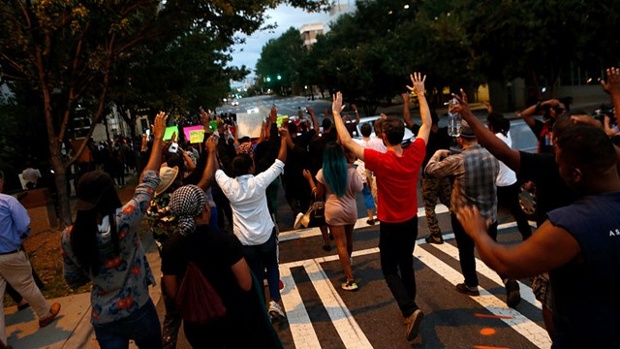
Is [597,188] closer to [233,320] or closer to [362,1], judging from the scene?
[233,320]

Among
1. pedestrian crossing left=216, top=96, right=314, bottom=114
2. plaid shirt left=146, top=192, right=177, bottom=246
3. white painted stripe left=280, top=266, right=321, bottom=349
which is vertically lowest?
white painted stripe left=280, top=266, right=321, bottom=349

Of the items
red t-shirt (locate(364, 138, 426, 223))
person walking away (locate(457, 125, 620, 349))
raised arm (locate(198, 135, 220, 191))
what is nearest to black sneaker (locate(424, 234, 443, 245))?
red t-shirt (locate(364, 138, 426, 223))

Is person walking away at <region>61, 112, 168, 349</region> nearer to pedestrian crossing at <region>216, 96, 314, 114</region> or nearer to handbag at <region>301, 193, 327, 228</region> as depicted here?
handbag at <region>301, 193, 327, 228</region>

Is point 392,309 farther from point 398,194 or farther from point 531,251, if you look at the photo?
point 531,251

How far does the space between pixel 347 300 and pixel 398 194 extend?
1791mm

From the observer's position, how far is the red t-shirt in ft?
13.5

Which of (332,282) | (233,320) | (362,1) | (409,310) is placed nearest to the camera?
(233,320)

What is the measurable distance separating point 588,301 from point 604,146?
692 millimetres

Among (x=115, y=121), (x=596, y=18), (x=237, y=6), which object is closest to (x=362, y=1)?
(x=115, y=121)

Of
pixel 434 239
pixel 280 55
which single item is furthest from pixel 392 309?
pixel 280 55

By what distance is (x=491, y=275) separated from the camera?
5621 mm

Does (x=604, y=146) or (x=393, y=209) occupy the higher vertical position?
(x=604, y=146)

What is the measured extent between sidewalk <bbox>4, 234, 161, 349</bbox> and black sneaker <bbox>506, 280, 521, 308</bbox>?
4016 mm

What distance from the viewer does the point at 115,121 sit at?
41500 millimetres
